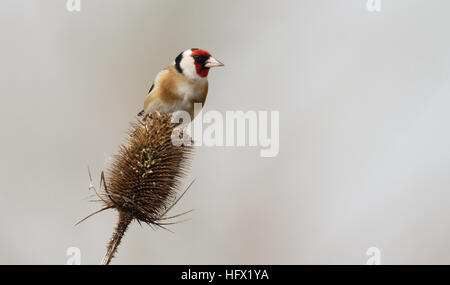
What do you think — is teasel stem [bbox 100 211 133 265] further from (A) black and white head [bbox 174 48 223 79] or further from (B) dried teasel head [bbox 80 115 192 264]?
(A) black and white head [bbox 174 48 223 79]

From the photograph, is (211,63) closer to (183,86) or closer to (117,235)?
(183,86)

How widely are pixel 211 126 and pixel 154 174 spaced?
2345mm

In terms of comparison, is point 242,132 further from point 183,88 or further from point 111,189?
point 111,189

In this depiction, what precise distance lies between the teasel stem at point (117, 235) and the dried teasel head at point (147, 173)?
3 centimetres

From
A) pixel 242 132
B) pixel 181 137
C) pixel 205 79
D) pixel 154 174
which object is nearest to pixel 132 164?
pixel 154 174

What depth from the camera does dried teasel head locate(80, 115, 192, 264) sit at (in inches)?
200

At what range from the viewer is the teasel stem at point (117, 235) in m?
4.10

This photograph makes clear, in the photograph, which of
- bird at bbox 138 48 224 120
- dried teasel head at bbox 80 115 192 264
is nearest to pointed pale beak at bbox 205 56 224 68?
bird at bbox 138 48 224 120

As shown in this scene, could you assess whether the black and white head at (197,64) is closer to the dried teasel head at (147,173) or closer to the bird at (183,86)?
the bird at (183,86)

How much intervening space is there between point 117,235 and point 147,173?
105cm

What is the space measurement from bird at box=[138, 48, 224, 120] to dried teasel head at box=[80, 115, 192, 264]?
153 centimetres

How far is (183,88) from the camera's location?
293 inches

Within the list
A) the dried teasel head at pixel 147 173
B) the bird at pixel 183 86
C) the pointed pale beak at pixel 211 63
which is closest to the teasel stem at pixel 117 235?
the dried teasel head at pixel 147 173

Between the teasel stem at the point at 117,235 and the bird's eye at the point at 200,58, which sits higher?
the bird's eye at the point at 200,58
